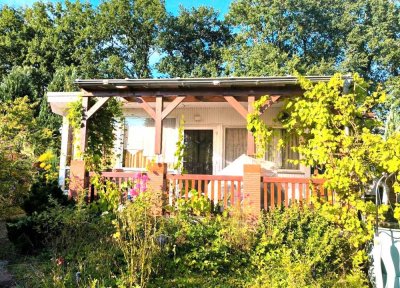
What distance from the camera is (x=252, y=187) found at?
6789mm

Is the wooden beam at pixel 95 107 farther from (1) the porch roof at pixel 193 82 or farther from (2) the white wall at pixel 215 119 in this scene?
(2) the white wall at pixel 215 119

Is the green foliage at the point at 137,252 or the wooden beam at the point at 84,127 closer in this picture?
the green foliage at the point at 137,252

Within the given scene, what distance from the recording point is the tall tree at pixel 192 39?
2506 cm

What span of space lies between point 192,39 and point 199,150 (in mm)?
17298

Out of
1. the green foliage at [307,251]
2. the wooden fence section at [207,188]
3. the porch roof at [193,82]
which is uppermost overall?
the porch roof at [193,82]

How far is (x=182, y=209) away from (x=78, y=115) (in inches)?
138

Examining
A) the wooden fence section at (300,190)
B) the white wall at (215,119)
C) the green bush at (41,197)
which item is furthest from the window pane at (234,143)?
the green bush at (41,197)

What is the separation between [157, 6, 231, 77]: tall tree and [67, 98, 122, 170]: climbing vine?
1650 centimetres

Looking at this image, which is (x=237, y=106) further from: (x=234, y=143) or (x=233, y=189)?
(x=234, y=143)

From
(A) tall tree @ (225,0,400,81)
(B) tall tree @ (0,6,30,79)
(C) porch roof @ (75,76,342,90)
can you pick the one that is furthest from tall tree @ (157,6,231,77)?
(C) porch roof @ (75,76,342,90)

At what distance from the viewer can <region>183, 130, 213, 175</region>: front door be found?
10.9 metres

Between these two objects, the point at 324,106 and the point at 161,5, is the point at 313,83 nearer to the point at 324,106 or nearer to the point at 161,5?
the point at 324,106

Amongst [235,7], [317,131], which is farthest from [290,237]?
[235,7]

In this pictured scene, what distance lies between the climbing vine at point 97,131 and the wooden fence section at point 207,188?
6.45 ft
